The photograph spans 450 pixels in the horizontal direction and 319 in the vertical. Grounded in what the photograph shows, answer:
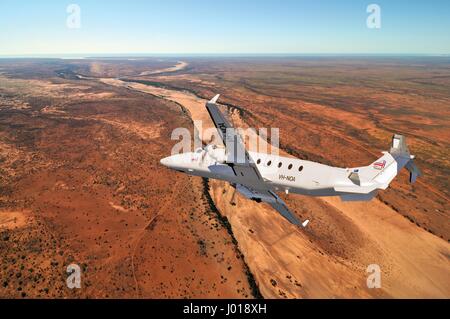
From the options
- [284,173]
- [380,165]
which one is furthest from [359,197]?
[284,173]

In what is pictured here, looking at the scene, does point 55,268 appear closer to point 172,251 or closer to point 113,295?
point 113,295

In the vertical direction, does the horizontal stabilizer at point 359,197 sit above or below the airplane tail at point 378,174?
below

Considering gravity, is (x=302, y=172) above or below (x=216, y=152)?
below

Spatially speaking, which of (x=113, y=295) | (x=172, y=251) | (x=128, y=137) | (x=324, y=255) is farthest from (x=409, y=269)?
(x=128, y=137)

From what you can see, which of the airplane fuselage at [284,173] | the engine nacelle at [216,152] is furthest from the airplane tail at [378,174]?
the engine nacelle at [216,152]

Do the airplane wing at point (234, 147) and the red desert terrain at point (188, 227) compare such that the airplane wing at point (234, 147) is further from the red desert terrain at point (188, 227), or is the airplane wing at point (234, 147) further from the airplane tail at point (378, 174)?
the red desert terrain at point (188, 227)

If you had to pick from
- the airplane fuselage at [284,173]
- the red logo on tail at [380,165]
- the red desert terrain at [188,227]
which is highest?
the red logo on tail at [380,165]

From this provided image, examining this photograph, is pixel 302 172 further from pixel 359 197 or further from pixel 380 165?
pixel 380 165

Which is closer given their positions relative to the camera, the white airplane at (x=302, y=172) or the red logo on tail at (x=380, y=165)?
the white airplane at (x=302, y=172)
